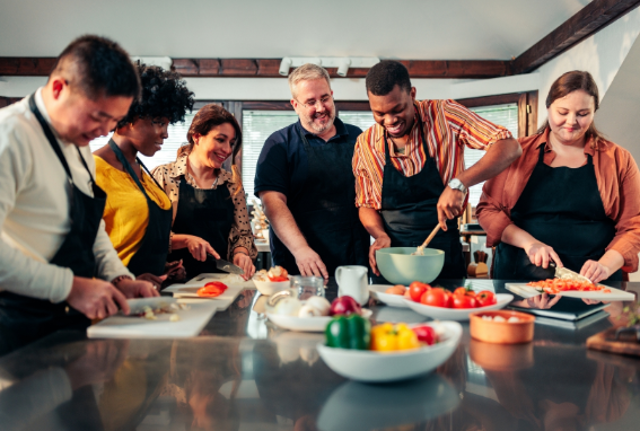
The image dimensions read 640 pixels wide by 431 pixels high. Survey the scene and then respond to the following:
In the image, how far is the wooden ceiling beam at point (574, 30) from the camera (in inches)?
161

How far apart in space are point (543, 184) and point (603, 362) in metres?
1.27

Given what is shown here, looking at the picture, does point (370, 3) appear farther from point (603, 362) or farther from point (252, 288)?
point (603, 362)

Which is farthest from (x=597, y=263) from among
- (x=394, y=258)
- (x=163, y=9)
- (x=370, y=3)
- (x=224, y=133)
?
(x=163, y=9)

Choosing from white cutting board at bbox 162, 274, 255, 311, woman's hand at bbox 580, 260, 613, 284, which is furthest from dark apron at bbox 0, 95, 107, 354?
woman's hand at bbox 580, 260, 613, 284

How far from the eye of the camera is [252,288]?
1.83m

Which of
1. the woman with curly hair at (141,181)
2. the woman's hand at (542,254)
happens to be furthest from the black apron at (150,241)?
the woman's hand at (542,254)

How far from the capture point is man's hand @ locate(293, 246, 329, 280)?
6.44 feet

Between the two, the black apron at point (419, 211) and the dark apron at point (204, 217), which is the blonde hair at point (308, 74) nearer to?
the black apron at point (419, 211)

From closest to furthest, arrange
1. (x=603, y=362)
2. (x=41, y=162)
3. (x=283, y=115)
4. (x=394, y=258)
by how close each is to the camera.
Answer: (x=603, y=362)
(x=41, y=162)
(x=394, y=258)
(x=283, y=115)

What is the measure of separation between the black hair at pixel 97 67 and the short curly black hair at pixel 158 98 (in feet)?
2.38

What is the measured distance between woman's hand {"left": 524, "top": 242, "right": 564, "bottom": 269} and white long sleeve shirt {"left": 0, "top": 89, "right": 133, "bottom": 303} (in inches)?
62.9

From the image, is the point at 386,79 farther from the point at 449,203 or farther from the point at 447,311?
the point at 447,311

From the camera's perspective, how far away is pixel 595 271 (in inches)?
72.5

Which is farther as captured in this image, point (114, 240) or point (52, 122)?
point (114, 240)
